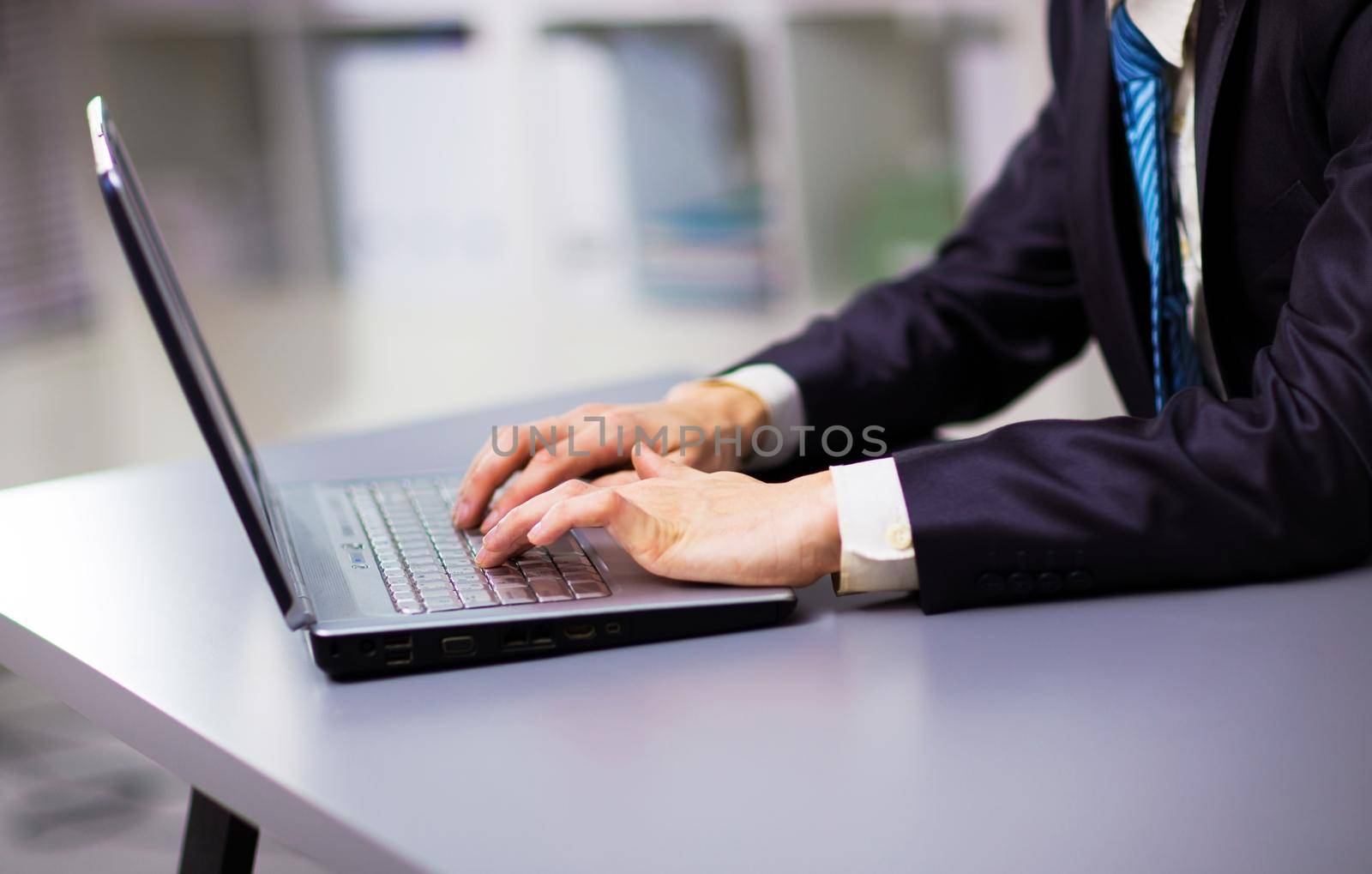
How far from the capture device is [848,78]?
279cm

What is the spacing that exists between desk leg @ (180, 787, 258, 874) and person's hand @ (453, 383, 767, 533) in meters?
0.30

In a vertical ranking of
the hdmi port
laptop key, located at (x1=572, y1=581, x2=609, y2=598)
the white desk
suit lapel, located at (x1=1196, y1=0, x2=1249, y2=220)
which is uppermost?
suit lapel, located at (x1=1196, y1=0, x2=1249, y2=220)

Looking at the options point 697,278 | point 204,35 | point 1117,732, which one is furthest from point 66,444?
point 1117,732

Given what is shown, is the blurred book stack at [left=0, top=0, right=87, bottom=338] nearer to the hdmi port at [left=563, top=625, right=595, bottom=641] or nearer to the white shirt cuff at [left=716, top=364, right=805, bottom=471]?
the white shirt cuff at [left=716, top=364, right=805, bottom=471]

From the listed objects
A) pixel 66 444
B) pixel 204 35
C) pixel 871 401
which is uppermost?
pixel 204 35

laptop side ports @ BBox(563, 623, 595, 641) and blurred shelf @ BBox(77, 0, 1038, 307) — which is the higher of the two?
blurred shelf @ BBox(77, 0, 1038, 307)

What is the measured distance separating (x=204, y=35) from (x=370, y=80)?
1.62ft

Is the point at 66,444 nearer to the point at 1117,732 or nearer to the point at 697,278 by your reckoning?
the point at 697,278

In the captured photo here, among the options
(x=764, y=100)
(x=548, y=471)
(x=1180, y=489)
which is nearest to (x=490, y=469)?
(x=548, y=471)

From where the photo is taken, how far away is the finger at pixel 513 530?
80 centimetres

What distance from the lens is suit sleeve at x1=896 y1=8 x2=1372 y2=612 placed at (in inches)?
30.7

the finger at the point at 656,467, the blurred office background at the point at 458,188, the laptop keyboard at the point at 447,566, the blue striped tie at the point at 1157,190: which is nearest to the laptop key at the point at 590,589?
the laptop keyboard at the point at 447,566

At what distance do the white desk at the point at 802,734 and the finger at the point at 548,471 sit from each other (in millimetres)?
163

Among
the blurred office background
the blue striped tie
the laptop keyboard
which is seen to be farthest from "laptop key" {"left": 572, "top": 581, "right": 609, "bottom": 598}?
the blurred office background
